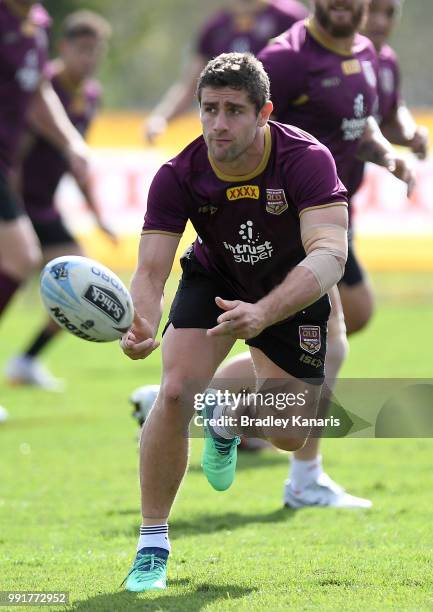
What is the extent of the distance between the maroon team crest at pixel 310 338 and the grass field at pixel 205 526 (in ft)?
2.72

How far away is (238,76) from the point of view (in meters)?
4.65

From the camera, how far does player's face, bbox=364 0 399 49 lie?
296 inches

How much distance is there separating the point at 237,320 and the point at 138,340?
50 centimetres

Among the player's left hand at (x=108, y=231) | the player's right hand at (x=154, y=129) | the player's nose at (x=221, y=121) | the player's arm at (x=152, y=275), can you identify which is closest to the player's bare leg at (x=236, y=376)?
the player's arm at (x=152, y=275)

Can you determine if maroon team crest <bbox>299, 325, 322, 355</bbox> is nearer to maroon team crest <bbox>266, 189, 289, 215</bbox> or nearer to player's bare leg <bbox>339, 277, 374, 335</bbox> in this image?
maroon team crest <bbox>266, 189, 289, 215</bbox>

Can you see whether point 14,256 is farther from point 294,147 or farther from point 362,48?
point 294,147

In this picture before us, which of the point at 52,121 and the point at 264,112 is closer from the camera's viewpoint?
the point at 264,112

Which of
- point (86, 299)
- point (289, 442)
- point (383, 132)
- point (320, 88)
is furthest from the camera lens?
point (383, 132)

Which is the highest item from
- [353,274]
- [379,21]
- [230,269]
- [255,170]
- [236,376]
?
[255,170]

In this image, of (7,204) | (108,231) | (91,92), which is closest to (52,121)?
(7,204)

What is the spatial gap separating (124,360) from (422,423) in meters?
7.23

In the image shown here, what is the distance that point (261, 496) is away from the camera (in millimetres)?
6773

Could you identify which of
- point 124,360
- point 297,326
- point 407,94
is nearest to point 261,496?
point 297,326

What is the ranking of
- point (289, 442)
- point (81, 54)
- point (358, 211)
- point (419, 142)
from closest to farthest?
Result: point (289, 442)
point (419, 142)
point (81, 54)
point (358, 211)
